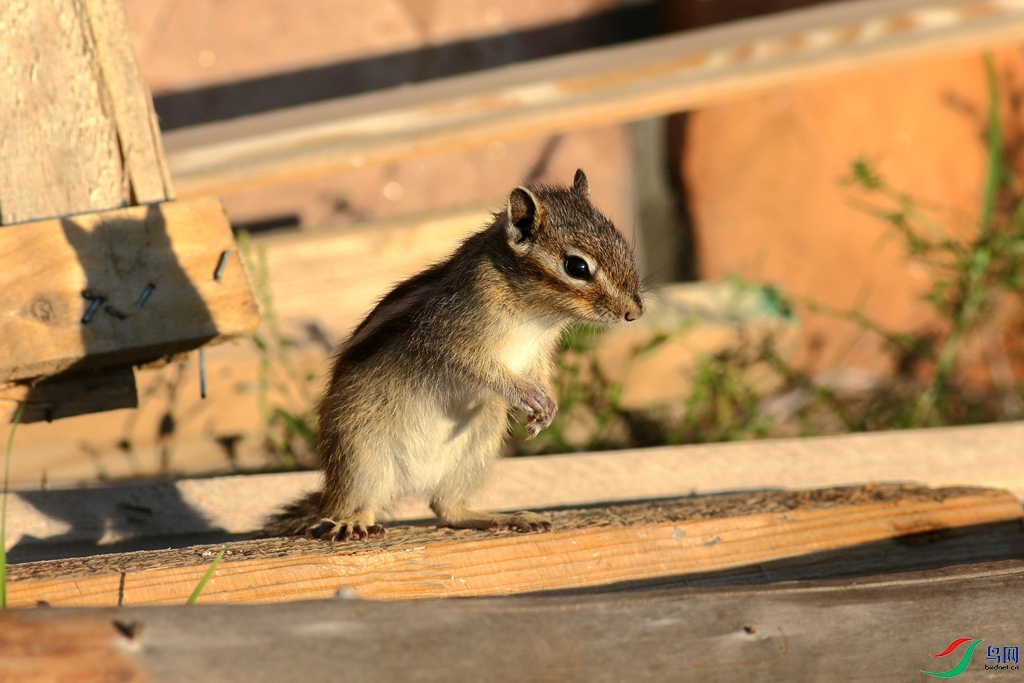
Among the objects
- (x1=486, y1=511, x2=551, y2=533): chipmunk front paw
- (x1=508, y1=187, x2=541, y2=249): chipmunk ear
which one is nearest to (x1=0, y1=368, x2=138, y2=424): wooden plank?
(x1=486, y1=511, x2=551, y2=533): chipmunk front paw

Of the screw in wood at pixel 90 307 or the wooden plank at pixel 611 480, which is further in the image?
the wooden plank at pixel 611 480

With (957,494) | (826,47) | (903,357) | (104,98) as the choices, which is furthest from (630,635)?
(903,357)

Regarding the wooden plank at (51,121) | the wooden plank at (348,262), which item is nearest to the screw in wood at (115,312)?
the wooden plank at (51,121)

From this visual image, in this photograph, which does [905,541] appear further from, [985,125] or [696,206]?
[985,125]

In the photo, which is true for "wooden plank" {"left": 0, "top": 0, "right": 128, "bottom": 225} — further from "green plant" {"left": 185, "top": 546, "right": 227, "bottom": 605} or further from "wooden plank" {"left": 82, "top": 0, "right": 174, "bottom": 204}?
"green plant" {"left": 185, "top": 546, "right": 227, "bottom": 605}
